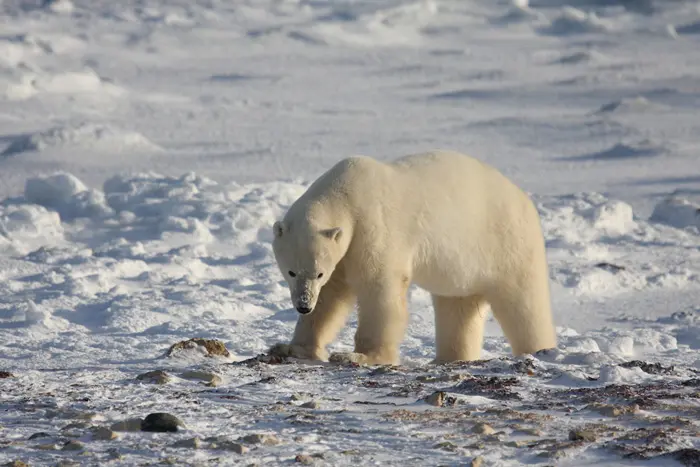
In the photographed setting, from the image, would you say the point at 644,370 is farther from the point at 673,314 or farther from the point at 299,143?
the point at 299,143

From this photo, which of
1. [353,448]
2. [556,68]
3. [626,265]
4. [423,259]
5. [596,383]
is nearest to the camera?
[353,448]

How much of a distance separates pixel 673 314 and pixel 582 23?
27.5 m

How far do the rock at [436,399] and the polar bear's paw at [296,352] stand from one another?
148 centimetres

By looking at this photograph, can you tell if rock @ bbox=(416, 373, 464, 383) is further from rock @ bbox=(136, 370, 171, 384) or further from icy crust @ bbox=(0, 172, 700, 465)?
rock @ bbox=(136, 370, 171, 384)

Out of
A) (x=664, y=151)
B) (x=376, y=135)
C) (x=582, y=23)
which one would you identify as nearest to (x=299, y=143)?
(x=376, y=135)

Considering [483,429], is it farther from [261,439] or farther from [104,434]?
[104,434]

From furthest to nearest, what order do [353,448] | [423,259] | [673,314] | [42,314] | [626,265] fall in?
[626,265], [673,314], [42,314], [423,259], [353,448]

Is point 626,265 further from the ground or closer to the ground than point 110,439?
closer to the ground

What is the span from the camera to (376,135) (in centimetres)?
2017

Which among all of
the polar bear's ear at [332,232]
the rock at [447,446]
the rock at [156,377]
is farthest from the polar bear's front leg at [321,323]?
the rock at [447,446]

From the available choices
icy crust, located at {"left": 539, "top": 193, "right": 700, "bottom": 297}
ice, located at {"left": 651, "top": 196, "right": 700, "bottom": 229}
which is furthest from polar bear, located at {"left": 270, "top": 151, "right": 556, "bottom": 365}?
ice, located at {"left": 651, "top": 196, "right": 700, "bottom": 229}

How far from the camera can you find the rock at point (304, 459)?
3.03 meters

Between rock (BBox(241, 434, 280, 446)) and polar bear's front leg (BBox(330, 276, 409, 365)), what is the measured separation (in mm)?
1784

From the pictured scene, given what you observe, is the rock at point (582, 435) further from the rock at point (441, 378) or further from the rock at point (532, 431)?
the rock at point (441, 378)
